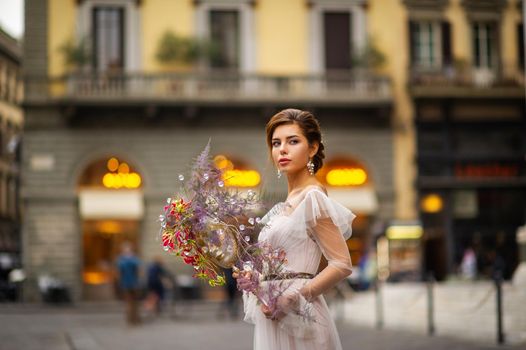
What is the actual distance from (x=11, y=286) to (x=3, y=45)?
79.8 feet

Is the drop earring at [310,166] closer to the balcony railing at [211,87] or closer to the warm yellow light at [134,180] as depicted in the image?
the balcony railing at [211,87]

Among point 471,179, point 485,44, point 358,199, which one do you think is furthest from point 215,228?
point 485,44

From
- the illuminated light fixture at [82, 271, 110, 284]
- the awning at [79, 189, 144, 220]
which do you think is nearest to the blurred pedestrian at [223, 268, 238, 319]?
the awning at [79, 189, 144, 220]

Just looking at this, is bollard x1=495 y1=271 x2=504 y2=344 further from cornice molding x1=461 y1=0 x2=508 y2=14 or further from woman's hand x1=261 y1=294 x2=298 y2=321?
cornice molding x1=461 y1=0 x2=508 y2=14

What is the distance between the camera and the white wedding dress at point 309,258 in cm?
411

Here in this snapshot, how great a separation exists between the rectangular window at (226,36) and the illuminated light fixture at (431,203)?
737cm

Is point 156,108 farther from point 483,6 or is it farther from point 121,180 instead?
point 483,6

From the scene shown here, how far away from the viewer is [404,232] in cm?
2809

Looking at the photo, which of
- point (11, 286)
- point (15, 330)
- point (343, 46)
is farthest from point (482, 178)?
point (15, 330)

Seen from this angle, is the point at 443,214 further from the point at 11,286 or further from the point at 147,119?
the point at 11,286

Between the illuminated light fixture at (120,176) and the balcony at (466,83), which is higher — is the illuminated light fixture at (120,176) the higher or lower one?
the lower one

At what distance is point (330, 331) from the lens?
4.25 m

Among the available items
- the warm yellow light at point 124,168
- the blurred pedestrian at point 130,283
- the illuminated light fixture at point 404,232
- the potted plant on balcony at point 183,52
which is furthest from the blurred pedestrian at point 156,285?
the illuminated light fixture at point 404,232

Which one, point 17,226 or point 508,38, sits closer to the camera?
point 508,38
